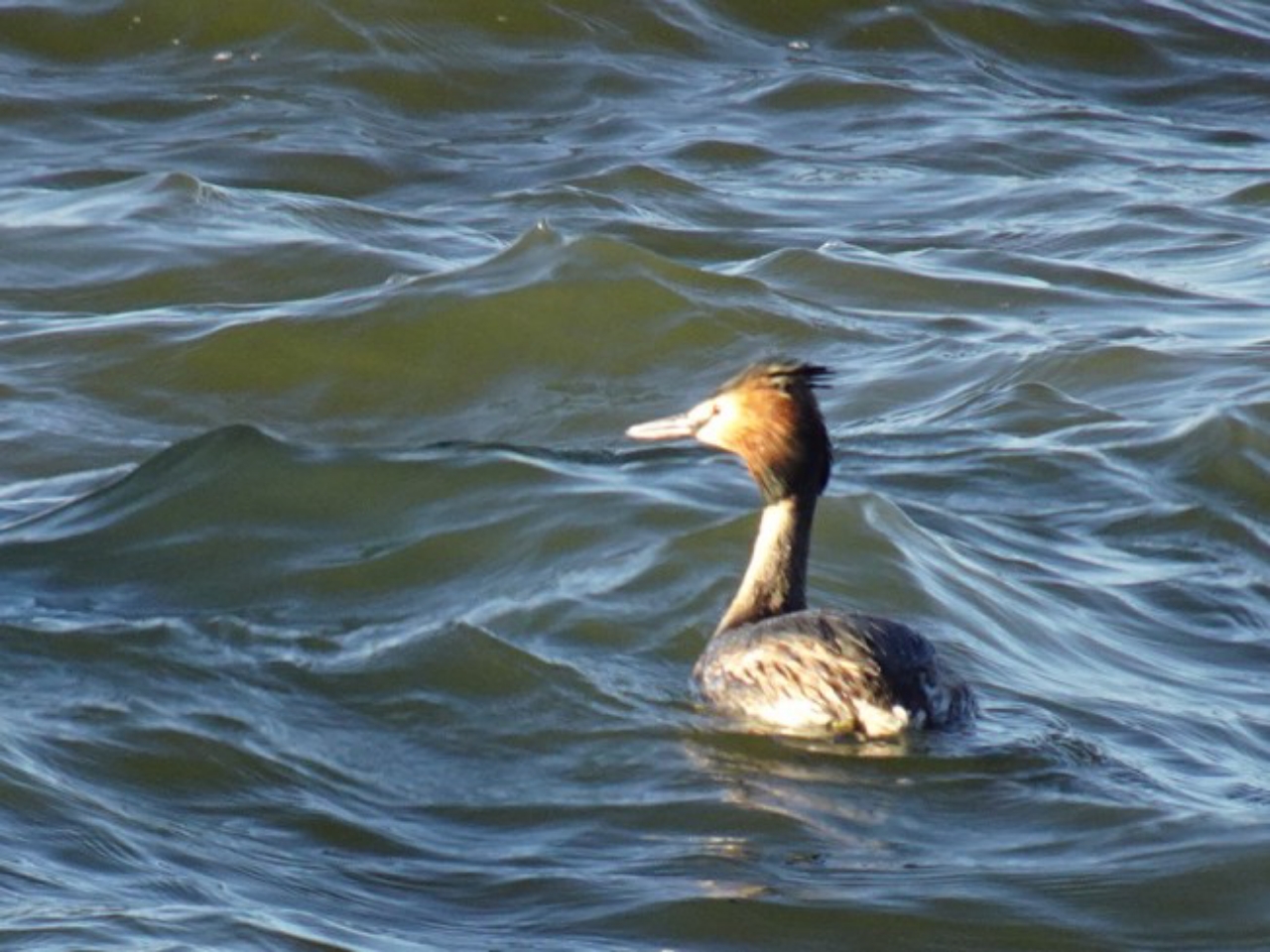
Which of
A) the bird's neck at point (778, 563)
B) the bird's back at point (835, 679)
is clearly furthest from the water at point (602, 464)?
the bird's neck at point (778, 563)

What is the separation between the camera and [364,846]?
7.03 metres

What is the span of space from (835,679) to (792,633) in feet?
0.95

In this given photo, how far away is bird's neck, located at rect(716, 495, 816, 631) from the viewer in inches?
351

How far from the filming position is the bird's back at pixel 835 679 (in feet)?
26.1

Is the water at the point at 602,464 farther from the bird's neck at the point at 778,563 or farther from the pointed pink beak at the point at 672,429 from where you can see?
the pointed pink beak at the point at 672,429

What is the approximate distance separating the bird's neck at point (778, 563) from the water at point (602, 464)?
32cm

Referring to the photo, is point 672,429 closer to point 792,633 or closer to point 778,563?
point 778,563

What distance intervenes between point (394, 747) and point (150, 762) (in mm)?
702

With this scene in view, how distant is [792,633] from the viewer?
8.28 meters

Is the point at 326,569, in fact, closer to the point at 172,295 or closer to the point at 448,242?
the point at 172,295

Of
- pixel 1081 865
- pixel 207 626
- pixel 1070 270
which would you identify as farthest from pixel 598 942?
pixel 1070 270

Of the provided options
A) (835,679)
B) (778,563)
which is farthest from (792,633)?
(778,563)

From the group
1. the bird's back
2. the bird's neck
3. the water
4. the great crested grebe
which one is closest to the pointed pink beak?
the great crested grebe

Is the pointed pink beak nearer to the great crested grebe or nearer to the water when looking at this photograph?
the great crested grebe
